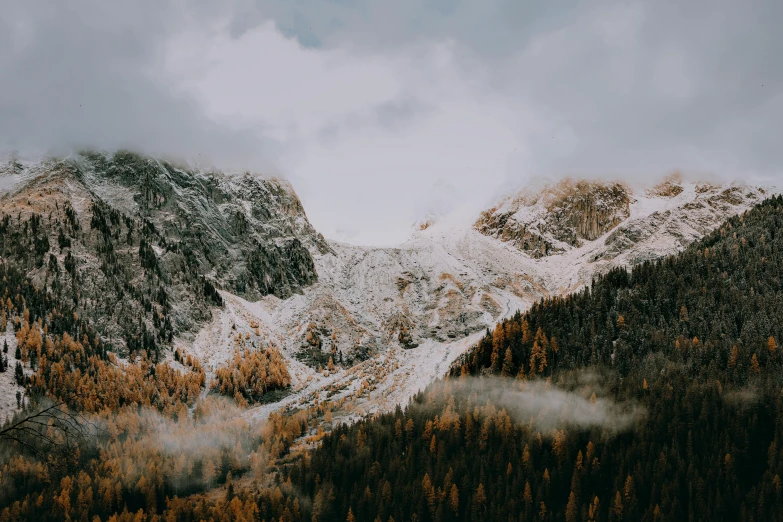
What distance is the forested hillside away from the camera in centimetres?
13625

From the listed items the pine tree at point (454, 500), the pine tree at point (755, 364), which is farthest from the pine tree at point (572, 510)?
the pine tree at point (755, 364)

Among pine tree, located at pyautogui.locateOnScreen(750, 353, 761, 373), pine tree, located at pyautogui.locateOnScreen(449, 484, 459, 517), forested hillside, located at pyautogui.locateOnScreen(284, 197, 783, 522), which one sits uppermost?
pine tree, located at pyautogui.locateOnScreen(750, 353, 761, 373)

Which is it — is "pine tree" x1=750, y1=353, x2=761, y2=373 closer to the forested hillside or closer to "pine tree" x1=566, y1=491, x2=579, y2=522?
the forested hillside

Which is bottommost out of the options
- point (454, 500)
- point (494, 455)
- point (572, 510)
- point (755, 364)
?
point (454, 500)

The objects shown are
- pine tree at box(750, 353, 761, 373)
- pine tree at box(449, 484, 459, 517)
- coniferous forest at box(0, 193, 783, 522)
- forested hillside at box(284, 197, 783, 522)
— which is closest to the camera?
forested hillside at box(284, 197, 783, 522)

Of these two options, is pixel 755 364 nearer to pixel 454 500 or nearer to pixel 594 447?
pixel 594 447

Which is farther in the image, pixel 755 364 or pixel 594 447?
pixel 755 364

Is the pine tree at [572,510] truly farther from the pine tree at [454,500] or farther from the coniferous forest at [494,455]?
the pine tree at [454,500]

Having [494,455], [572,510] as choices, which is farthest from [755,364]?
[494,455]

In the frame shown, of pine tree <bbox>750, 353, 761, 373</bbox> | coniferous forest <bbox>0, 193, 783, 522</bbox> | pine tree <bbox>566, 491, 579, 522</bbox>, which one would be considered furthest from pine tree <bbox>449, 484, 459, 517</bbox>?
pine tree <bbox>750, 353, 761, 373</bbox>

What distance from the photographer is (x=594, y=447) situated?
155m

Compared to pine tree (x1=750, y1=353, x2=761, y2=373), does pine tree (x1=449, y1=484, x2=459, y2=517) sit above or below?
below

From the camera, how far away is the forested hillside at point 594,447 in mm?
136250

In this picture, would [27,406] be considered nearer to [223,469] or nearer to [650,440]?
[223,469]
